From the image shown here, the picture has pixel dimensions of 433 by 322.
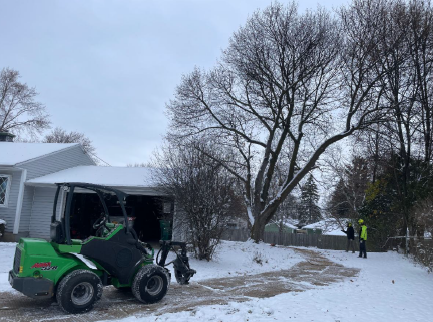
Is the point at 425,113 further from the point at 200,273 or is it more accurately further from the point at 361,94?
the point at 200,273

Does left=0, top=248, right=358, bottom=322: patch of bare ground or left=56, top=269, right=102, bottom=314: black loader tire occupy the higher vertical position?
left=56, top=269, right=102, bottom=314: black loader tire

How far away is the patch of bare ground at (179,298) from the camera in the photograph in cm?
636

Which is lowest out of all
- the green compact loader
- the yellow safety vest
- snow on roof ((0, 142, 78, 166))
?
the green compact loader

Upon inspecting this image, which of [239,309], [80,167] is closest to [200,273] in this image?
[239,309]

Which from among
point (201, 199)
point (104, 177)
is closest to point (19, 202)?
point (104, 177)

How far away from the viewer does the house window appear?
17703 mm

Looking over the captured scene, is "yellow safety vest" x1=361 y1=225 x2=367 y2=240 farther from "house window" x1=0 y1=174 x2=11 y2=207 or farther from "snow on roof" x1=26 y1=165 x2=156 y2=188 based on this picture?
"house window" x1=0 y1=174 x2=11 y2=207

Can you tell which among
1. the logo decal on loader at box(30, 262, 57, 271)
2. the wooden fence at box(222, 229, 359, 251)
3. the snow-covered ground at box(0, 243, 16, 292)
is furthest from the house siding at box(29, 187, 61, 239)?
the wooden fence at box(222, 229, 359, 251)

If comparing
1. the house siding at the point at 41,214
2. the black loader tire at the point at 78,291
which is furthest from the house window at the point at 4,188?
the black loader tire at the point at 78,291

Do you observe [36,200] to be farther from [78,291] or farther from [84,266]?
[78,291]

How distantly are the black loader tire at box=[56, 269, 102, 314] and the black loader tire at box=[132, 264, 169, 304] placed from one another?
2.48ft

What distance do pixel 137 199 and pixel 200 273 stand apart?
14349 mm

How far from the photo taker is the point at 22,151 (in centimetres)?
2008

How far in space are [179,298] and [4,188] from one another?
44.7 feet
